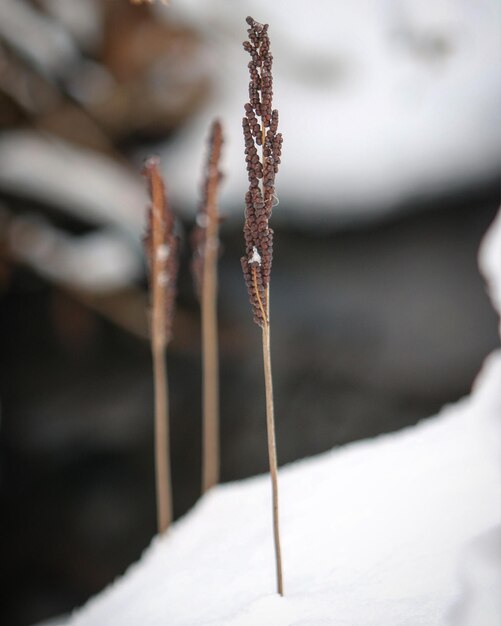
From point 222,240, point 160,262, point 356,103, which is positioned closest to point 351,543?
point 160,262

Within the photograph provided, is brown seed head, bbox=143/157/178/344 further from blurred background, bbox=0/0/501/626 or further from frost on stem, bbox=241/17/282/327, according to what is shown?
blurred background, bbox=0/0/501/626

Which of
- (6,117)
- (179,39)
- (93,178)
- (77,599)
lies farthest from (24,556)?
(179,39)

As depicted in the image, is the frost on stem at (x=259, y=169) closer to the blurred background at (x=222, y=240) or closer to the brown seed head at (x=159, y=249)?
the brown seed head at (x=159, y=249)

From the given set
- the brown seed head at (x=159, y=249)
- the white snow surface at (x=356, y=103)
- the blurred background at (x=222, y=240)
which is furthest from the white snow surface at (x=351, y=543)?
the white snow surface at (x=356, y=103)

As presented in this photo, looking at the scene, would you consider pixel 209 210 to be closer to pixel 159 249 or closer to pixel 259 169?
pixel 159 249

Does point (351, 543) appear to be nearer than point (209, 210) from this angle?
Yes

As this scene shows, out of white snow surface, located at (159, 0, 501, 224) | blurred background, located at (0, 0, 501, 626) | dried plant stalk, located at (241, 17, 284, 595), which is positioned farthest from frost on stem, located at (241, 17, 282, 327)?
white snow surface, located at (159, 0, 501, 224)
